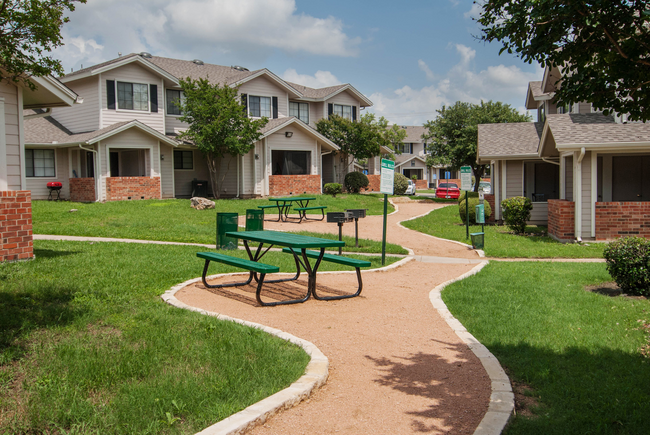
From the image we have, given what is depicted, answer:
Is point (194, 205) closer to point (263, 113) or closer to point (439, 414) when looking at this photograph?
point (263, 113)

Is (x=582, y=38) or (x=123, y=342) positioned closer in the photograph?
(x=582, y=38)

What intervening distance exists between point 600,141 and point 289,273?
1003 cm

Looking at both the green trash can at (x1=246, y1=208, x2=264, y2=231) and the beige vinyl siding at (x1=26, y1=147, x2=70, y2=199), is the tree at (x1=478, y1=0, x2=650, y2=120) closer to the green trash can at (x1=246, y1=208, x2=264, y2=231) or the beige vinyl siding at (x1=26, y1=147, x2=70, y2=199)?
the green trash can at (x1=246, y1=208, x2=264, y2=231)

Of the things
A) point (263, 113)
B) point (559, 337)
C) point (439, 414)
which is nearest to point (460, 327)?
point (559, 337)

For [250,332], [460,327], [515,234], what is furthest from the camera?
[515,234]

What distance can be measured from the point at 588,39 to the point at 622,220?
1176 centimetres

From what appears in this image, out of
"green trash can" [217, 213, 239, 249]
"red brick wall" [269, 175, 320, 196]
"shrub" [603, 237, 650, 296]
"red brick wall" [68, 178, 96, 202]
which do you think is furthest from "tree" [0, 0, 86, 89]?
"red brick wall" [269, 175, 320, 196]

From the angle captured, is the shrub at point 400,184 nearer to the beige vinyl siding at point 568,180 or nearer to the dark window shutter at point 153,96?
the dark window shutter at point 153,96

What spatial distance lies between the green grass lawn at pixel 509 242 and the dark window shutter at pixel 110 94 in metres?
15.3

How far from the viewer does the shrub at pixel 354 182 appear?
3662cm

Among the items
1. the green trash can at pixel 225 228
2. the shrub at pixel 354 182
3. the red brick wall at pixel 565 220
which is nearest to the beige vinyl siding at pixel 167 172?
the shrub at pixel 354 182

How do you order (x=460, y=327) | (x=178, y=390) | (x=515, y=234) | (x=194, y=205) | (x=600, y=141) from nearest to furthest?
(x=178, y=390)
(x=460, y=327)
(x=600, y=141)
(x=515, y=234)
(x=194, y=205)

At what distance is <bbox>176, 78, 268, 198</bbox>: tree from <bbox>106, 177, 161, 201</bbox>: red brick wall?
2950mm

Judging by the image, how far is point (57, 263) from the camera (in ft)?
30.2
